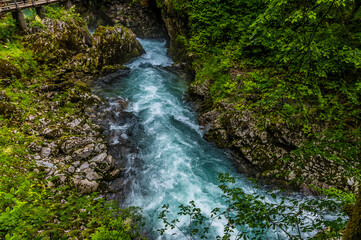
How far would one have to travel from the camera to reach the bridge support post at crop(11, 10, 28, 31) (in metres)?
11.2

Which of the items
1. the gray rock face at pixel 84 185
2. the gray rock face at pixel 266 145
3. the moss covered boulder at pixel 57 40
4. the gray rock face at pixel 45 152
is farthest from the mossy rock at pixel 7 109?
the gray rock face at pixel 266 145

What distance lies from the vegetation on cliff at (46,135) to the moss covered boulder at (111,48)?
1216 millimetres

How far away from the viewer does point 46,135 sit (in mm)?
7402

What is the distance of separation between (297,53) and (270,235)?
5.69 metres

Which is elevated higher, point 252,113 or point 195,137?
point 252,113

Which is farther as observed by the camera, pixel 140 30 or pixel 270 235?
pixel 140 30

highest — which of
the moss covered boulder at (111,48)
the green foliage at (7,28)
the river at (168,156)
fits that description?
the green foliage at (7,28)

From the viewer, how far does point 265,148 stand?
305 inches

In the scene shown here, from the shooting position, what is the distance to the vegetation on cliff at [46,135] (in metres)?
3.32

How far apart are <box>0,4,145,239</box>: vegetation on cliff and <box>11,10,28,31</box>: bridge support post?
16.0 inches

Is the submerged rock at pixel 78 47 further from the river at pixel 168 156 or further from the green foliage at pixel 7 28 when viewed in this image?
the river at pixel 168 156

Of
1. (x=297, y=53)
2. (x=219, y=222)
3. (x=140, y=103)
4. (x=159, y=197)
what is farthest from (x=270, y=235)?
(x=140, y=103)

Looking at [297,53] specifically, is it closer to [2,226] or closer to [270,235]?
[2,226]

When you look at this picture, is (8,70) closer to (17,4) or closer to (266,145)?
(17,4)
